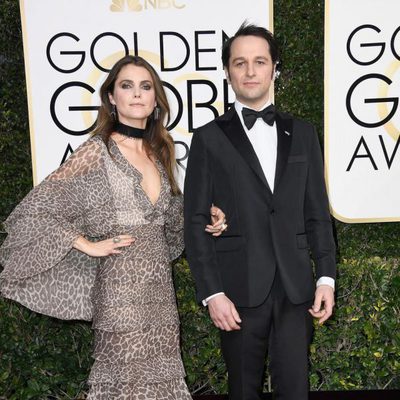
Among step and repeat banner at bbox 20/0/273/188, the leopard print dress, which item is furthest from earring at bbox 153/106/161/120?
step and repeat banner at bbox 20/0/273/188

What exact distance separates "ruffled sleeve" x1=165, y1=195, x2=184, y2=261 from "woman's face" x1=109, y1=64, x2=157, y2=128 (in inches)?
18.3

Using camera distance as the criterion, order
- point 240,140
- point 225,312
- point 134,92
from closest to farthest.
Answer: point 225,312, point 240,140, point 134,92

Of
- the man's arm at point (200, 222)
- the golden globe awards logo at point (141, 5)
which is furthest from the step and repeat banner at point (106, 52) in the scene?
the man's arm at point (200, 222)

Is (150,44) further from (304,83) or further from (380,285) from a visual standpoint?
(380,285)

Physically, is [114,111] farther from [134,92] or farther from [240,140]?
[240,140]

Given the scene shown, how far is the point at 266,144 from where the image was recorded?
2.56 meters

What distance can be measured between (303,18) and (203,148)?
8.04ft

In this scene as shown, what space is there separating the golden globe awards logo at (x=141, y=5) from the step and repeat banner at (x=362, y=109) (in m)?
1.12

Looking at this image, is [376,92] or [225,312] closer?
[225,312]

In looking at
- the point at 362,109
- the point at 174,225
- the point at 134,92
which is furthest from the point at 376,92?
the point at 134,92

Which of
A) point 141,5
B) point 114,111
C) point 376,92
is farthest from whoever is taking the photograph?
point 376,92

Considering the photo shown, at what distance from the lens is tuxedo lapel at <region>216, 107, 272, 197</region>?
2434mm

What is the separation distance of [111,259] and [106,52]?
1.97m

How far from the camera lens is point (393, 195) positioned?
434 centimetres
